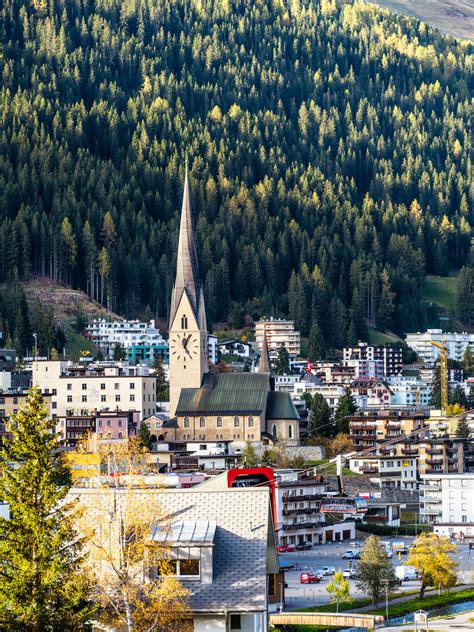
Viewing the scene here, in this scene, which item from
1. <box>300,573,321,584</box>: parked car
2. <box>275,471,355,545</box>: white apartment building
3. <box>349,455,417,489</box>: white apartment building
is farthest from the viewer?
<box>349,455,417,489</box>: white apartment building

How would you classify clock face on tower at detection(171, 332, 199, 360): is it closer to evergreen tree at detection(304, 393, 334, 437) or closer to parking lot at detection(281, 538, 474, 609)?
evergreen tree at detection(304, 393, 334, 437)

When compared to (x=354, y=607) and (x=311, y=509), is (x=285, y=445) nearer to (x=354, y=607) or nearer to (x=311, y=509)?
(x=311, y=509)

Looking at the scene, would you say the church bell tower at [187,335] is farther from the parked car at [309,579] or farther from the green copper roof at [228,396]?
the parked car at [309,579]

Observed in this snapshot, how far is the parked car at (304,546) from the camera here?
109 metres

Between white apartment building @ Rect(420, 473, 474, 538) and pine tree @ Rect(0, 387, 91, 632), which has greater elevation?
pine tree @ Rect(0, 387, 91, 632)

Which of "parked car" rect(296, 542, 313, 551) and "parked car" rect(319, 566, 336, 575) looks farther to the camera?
"parked car" rect(296, 542, 313, 551)

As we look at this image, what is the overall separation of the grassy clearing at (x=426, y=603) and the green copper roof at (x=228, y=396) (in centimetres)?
6655

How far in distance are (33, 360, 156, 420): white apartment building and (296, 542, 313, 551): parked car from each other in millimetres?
46616

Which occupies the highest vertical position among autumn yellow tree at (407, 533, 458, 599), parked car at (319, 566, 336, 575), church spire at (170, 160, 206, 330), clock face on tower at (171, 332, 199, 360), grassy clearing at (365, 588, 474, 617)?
church spire at (170, 160, 206, 330)

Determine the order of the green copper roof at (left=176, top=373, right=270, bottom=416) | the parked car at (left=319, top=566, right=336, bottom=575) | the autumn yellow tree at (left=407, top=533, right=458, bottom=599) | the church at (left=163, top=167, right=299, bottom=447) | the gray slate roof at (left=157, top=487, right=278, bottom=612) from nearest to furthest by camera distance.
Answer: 1. the gray slate roof at (left=157, top=487, right=278, bottom=612)
2. the autumn yellow tree at (left=407, top=533, right=458, bottom=599)
3. the parked car at (left=319, top=566, right=336, bottom=575)
4. the church at (left=163, top=167, right=299, bottom=447)
5. the green copper roof at (left=176, top=373, right=270, bottom=416)

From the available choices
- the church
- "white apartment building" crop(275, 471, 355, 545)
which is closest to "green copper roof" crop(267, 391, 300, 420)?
the church

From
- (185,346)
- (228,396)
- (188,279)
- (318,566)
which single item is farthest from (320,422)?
(318,566)

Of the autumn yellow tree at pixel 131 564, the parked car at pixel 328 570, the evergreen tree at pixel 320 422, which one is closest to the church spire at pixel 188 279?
the evergreen tree at pixel 320 422

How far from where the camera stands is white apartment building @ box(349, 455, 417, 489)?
13888 cm
